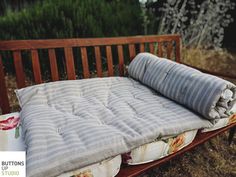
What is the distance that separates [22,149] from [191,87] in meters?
1.05

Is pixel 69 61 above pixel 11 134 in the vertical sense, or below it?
above

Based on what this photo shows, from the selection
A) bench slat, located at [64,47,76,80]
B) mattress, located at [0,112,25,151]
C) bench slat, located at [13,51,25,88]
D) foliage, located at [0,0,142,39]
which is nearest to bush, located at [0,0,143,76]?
foliage, located at [0,0,142,39]

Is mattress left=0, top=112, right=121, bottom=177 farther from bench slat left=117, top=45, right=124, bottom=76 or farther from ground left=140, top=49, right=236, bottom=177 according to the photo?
bench slat left=117, top=45, right=124, bottom=76

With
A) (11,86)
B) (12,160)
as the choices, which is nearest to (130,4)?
(11,86)

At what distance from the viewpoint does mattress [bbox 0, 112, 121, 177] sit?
1150 millimetres

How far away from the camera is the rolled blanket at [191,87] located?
1501mm

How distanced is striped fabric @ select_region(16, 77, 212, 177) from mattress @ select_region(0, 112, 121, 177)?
1.5 inches

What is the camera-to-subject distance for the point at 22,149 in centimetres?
125

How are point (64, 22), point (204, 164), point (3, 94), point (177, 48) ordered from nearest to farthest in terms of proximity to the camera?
1. point (3, 94)
2. point (204, 164)
3. point (177, 48)
4. point (64, 22)

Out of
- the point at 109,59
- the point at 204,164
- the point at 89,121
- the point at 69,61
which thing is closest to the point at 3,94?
the point at 69,61

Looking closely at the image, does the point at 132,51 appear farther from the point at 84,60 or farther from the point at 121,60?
the point at 84,60

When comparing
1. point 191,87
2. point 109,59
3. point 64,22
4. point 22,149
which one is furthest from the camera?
point 64,22

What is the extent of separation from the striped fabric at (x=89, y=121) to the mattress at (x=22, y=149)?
39mm

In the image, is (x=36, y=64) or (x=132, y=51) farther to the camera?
(x=132, y=51)
